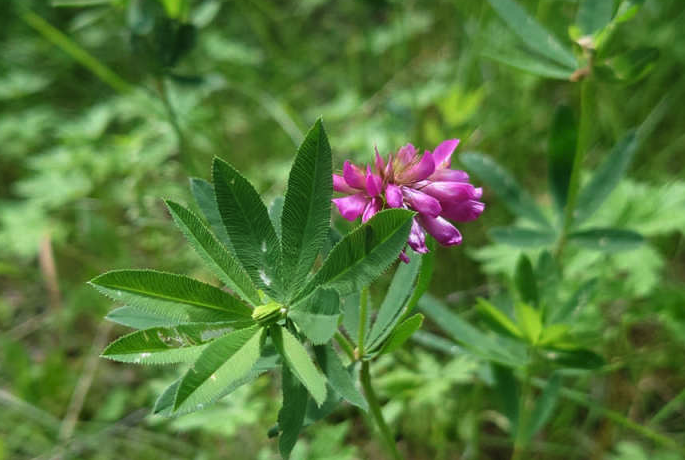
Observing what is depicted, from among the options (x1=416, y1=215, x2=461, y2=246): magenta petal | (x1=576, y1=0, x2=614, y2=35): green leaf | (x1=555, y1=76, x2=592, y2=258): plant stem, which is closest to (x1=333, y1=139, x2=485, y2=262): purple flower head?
(x1=416, y1=215, x2=461, y2=246): magenta petal

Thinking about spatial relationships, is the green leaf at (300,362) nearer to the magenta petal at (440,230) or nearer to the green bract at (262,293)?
the green bract at (262,293)

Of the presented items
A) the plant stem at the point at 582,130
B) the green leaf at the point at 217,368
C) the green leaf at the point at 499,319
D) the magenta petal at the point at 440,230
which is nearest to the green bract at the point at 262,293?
the green leaf at the point at 217,368

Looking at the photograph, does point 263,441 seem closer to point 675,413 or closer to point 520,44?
point 675,413

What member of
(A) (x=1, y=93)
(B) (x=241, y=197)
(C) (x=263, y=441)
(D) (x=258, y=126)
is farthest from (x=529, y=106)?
(A) (x=1, y=93)

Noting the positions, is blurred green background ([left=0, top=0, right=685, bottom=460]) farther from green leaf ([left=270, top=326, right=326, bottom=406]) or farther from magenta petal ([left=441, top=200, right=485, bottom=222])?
green leaf ([left=270, top=326, right=326, bottom=406])

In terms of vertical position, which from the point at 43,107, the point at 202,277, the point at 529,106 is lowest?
the point at 202,277

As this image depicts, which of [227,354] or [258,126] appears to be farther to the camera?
[258,126]

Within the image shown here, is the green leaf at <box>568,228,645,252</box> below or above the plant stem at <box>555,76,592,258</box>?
below
